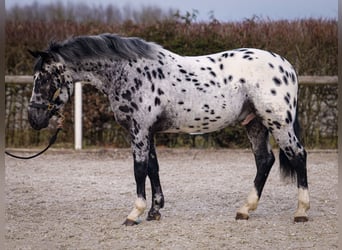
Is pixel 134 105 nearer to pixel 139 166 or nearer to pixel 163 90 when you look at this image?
pixel 163 90

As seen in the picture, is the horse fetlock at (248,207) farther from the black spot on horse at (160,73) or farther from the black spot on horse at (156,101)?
the black spot on horse at (160,73)

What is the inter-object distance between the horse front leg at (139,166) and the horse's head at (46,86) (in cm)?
71

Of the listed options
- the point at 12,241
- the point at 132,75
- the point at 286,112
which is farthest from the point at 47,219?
the point at 286,112

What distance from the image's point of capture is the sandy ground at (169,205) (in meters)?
5.01

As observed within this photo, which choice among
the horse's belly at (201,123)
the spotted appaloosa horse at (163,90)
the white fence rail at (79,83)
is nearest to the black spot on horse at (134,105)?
the spotted appaloosa horse at (163,90)

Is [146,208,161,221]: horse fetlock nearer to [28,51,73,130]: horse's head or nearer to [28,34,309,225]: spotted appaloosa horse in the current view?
[28,34,309,225]: spotted appaloosa horse

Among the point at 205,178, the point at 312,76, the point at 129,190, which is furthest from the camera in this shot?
the point at 312,76

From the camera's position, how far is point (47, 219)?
19.2ft

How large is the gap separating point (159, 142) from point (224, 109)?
5436 millimetres

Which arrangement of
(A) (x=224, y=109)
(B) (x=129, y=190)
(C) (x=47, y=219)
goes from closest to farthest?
(A) (x=224, y=109), (C) (x=47, y=219), (B) (x=129, y=190)

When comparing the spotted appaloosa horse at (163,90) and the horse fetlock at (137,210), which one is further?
the horse fetlock at (137,210)

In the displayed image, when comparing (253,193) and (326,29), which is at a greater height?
(326,29)

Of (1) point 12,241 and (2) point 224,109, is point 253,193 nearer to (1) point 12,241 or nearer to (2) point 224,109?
(2) point 224,109

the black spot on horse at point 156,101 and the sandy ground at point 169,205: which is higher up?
the black spot on horse at point 156,101
